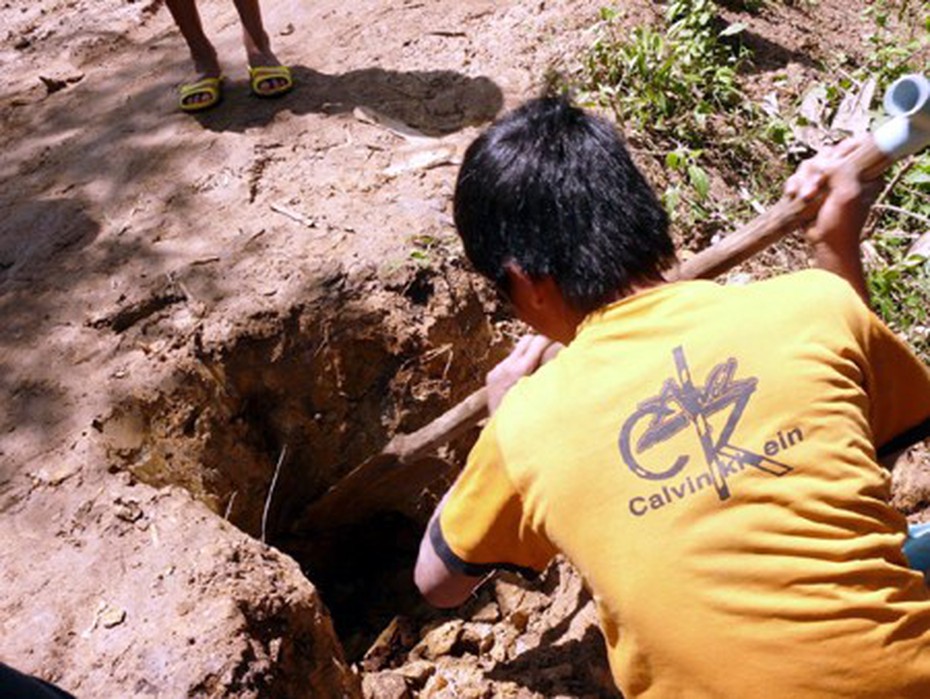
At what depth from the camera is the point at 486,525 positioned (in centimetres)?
189

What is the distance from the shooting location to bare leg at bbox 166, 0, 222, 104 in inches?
177

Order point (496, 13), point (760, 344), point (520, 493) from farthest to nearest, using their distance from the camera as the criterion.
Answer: point (496, 13)
point (520, 493)
point (760, 344)

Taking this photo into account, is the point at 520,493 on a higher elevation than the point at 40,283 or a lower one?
higher

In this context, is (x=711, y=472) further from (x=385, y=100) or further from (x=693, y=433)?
(x=385, y=100)

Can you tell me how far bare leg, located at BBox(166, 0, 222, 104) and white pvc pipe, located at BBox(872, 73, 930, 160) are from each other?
297 centimetres

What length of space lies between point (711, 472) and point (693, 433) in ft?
0.21

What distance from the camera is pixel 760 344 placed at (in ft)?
5.50

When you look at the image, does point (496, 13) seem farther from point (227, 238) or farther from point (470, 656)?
point (470, 656)

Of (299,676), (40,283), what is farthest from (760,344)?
(40,283)

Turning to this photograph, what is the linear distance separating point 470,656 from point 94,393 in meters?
1.35

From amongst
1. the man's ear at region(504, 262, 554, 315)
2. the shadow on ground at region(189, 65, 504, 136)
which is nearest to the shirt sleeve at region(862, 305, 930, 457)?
the man's ear at region(504, 262, 554, 315)

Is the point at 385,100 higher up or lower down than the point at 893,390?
lower down

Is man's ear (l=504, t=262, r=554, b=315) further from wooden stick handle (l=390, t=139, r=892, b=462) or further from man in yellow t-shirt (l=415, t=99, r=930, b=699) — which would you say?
wooden stick handle (l=390, t=139, r=892, b=462)

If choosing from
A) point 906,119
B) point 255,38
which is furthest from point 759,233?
point 255,38
